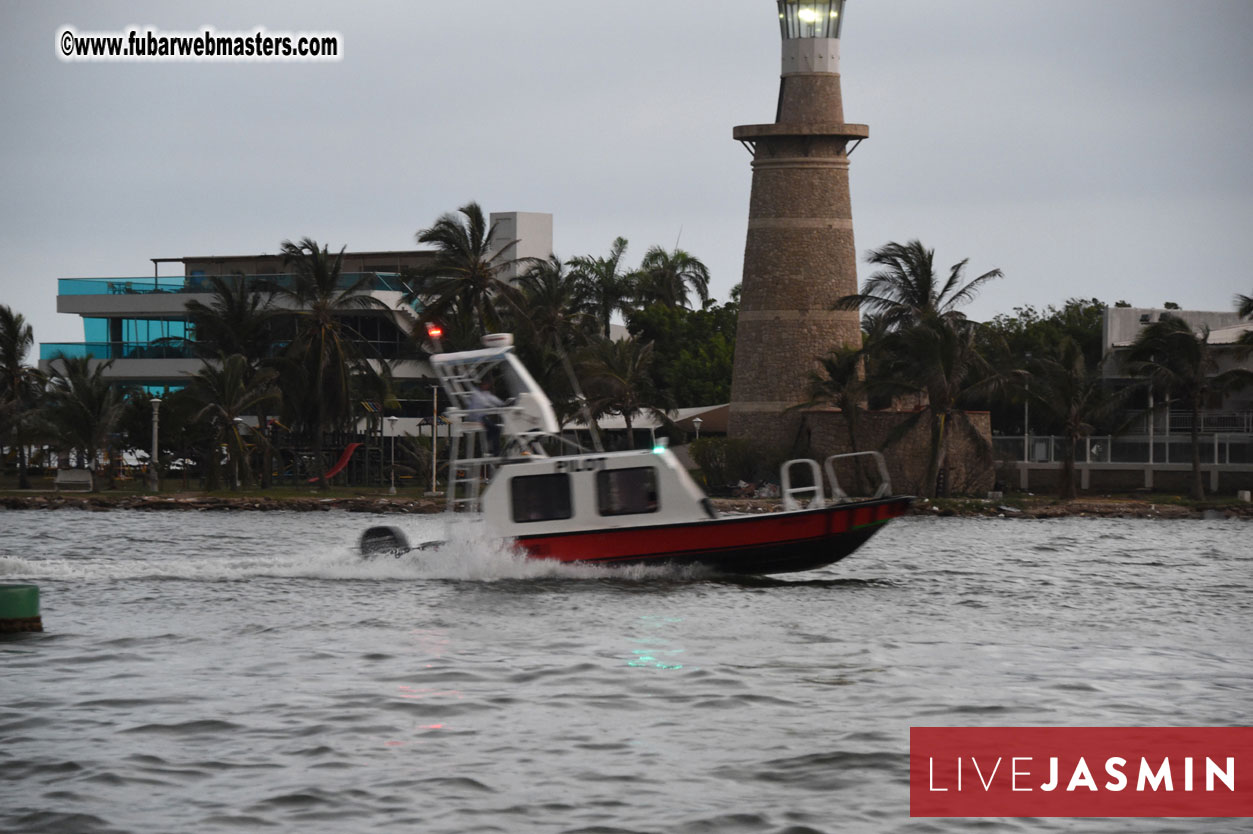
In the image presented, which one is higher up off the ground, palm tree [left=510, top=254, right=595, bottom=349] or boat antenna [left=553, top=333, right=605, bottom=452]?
palm tree [left=510, top=254, right=595, bottom=349]

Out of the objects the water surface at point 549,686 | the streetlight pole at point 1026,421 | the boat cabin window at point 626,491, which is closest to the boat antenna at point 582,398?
the boat cabin window at point 626,491

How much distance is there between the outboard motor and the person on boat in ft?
8.40

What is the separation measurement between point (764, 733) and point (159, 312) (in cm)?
6390

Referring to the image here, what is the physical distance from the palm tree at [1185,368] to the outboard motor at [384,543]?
32521 mm

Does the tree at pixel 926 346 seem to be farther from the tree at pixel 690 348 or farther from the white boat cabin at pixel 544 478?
the white boat cabin at pixel 544 478

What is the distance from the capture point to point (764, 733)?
493 inches

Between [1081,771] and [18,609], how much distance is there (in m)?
11.7

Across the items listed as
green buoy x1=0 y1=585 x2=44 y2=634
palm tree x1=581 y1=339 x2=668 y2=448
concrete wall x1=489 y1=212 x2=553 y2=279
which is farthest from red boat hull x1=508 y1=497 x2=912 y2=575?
concrete wall x1=489 y1=212 x2=553 y2=279

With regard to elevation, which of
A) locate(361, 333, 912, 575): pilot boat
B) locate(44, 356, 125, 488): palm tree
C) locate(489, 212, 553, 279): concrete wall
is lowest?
locate(361, 333, 912, 575): pilot boat

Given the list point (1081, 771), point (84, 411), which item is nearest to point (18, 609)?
point (1081, 771)

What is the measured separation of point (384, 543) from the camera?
25.2 meters

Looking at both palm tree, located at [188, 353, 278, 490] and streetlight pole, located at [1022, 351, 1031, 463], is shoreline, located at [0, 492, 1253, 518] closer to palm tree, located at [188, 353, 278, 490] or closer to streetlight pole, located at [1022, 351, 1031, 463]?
palm tree, located at [188, 353, 278, 490]

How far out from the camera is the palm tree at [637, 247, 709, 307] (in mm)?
81375

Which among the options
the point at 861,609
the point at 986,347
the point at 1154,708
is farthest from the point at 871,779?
the point at 986,347
